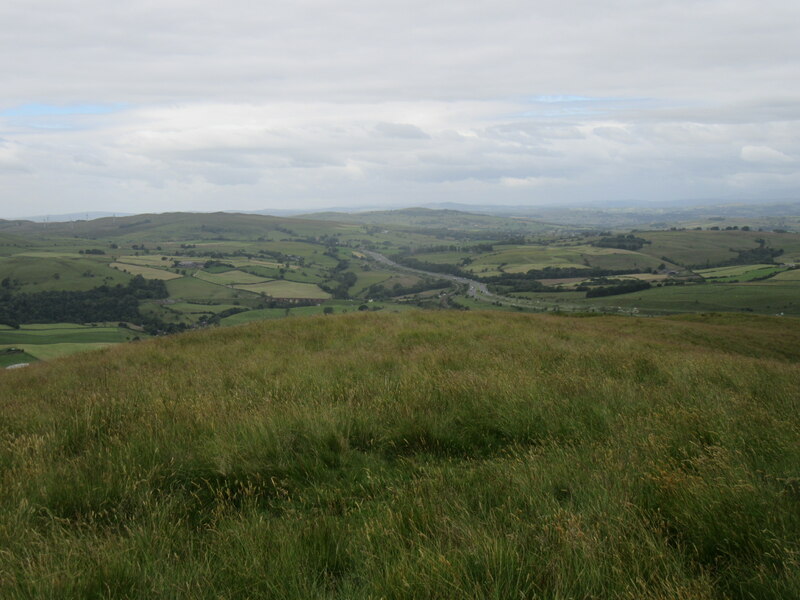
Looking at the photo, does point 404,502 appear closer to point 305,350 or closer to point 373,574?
point 373,574

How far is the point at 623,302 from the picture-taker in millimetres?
74938

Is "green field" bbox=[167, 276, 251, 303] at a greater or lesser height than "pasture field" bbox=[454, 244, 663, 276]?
lesser

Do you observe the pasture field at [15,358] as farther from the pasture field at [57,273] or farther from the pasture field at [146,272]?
the pasture field at [146,272]

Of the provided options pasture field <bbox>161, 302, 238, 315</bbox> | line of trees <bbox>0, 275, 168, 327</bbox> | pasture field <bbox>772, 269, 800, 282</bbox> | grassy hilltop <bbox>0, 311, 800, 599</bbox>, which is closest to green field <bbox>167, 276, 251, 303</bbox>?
line of trees <bbox>0, 275, 168, 327</bbox>

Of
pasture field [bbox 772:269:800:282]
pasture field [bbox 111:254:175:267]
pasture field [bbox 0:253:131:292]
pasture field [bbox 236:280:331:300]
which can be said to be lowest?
pasture field [bbox 236:280:331:300]

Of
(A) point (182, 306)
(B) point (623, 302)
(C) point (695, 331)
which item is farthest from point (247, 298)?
(C) point (695, 331)

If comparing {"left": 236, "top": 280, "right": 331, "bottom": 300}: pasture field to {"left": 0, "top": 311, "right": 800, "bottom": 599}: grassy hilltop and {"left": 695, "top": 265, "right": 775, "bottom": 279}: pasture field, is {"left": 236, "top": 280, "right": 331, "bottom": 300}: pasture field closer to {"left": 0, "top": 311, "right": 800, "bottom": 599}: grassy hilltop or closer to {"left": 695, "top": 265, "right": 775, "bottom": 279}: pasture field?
{"left": 0, "top": 311, "right": 800, "bottom": 599}: grassy hilltop

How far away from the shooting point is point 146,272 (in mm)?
100688

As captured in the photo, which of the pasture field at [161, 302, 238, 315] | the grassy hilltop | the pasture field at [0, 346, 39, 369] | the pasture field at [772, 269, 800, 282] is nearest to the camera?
the grassy hilltop

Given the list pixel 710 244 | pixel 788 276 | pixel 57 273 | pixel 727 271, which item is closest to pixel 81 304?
pixel 57 273

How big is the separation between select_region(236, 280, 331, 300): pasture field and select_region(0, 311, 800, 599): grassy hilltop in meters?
78.5

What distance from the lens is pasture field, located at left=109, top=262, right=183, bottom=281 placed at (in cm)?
9659

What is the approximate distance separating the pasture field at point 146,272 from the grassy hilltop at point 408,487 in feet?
331

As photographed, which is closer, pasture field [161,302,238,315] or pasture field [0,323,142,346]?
pasture field [0,323,142,346]
